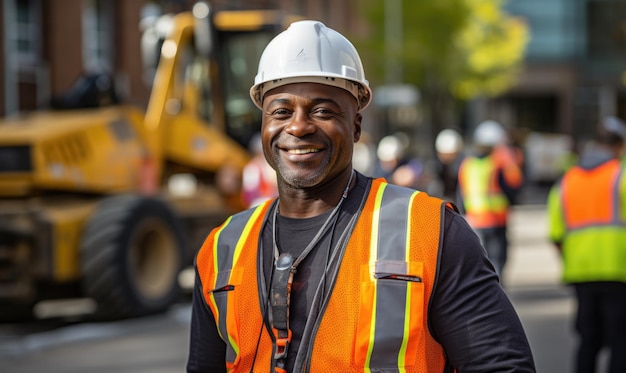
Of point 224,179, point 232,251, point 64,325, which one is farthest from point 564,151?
point 232,251

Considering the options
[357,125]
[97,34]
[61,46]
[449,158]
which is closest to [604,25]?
[97,34]

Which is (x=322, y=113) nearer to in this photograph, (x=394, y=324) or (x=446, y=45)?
(x=394, y=324)

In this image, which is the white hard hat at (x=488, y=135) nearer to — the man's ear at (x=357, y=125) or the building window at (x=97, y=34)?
the man's ear at (x=357, y=125)

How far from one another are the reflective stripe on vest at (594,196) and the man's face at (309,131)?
4.51m

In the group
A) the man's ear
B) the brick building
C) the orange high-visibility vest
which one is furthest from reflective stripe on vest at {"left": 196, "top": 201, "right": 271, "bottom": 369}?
the brick building

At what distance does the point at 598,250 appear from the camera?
6.95 metres

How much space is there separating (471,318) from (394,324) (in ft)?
0.54

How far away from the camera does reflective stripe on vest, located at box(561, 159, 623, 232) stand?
6957 mm

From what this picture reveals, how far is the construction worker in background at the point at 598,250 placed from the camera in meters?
6.88

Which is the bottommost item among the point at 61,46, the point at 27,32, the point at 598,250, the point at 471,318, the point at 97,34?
the point at 598,250

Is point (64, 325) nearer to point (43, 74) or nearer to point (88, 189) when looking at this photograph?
point (88, 189)

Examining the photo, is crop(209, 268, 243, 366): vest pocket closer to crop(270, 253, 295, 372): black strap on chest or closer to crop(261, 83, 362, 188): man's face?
crop(270, 253, 295, 372): black strap on chest

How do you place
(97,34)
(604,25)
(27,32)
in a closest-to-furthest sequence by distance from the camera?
(27,32) < (97,34) < (604,25)

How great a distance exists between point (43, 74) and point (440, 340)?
23460mm
